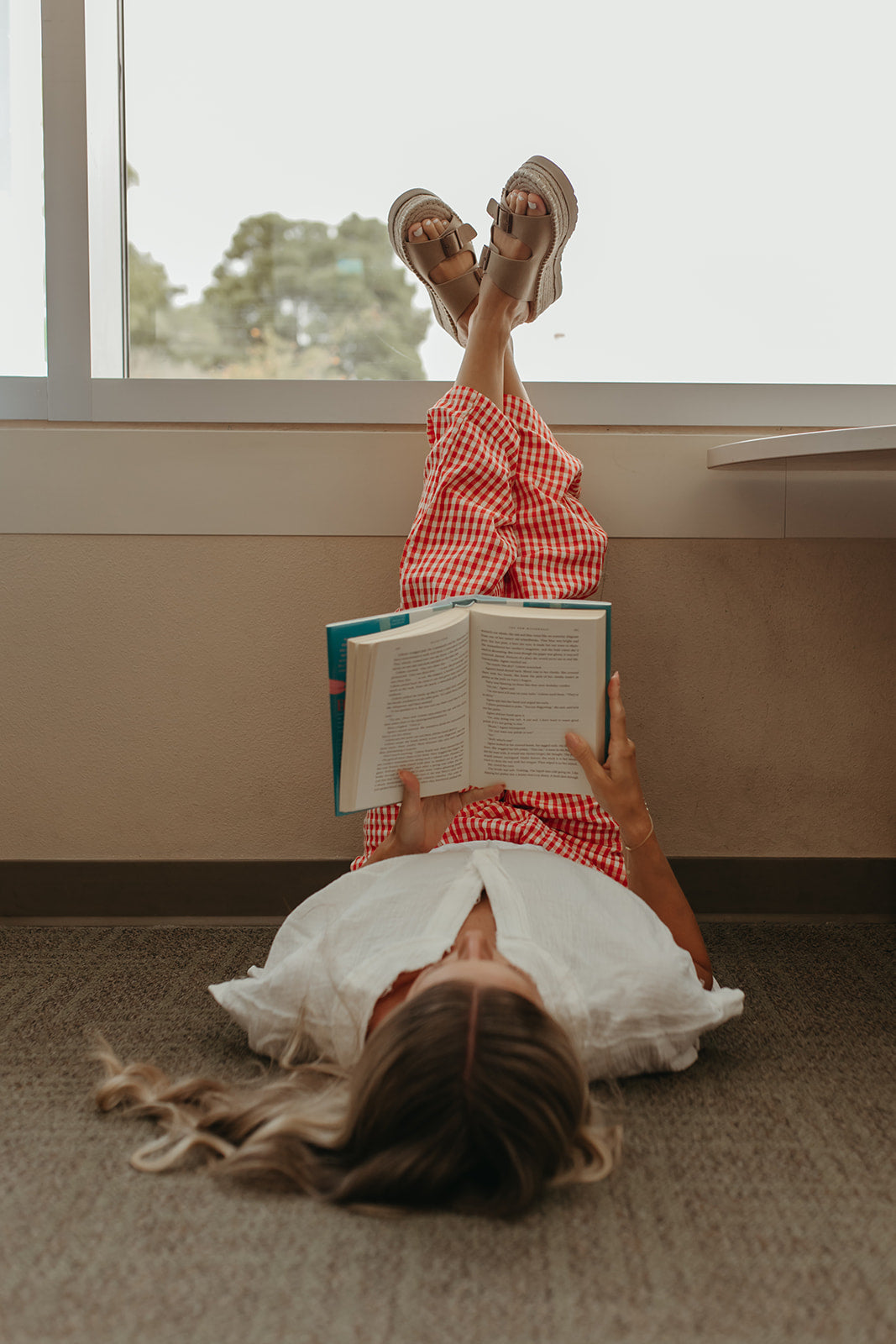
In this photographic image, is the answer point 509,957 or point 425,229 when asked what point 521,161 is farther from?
point 509,957

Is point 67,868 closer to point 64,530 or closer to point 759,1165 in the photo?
point 64,530

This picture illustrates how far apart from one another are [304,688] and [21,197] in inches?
38.7

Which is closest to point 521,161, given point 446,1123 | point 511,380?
point 511,380

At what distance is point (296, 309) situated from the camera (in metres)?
1.65

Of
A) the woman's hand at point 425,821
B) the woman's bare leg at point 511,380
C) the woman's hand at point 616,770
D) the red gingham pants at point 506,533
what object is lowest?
the woman's hand at point 425,821

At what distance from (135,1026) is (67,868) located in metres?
0.51

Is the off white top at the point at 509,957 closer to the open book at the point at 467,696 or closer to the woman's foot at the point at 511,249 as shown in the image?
the open book at the point at 467,696

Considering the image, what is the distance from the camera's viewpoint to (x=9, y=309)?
1686mm

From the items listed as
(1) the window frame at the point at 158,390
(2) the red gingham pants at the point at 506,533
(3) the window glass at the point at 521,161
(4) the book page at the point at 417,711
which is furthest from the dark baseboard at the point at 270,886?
(3) the window glass at the point at 521,161

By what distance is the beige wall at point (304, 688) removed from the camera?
158cm

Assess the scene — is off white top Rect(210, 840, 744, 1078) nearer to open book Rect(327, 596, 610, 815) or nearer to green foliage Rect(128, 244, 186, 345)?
open book Rect(327, 596, 610, 815)

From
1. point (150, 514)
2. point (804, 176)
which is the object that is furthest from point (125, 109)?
point (804, 176)

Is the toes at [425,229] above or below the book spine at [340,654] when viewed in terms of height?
above

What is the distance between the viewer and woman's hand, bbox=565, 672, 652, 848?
3.52ft
